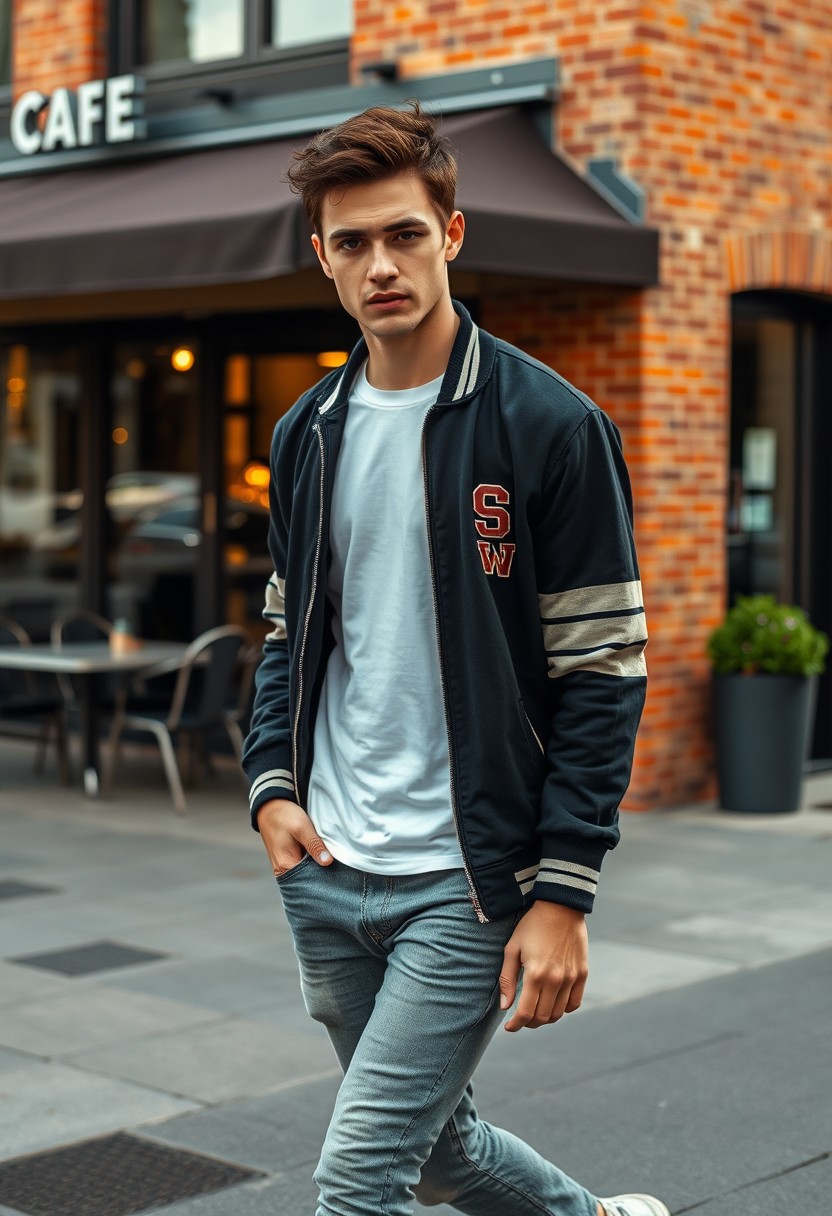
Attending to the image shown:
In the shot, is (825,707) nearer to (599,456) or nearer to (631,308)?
(631,308)

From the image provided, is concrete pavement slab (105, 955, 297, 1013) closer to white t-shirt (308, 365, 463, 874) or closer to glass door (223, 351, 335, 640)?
white t-shirt (308, 365, 463, 874)

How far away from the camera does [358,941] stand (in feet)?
9.11

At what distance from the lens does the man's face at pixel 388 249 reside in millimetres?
2631

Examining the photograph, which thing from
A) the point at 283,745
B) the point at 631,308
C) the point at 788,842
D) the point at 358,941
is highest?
the point at 631,308

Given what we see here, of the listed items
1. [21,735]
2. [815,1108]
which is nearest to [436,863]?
[815,1108]

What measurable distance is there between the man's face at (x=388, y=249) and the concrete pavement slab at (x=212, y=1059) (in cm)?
284

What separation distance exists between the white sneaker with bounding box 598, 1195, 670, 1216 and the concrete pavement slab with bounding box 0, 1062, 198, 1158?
1.90 m

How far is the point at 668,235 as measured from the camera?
9203mm

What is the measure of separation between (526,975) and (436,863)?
0.22m

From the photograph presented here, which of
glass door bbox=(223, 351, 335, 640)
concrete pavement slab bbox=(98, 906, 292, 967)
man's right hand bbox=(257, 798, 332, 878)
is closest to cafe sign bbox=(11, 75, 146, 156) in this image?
glass door bbox=(223, 351, 335, 640)

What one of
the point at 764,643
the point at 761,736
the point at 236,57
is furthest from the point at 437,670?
the point at 236,57

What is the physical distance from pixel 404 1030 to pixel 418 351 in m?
1.03

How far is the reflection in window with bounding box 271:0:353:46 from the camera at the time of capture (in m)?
10.4

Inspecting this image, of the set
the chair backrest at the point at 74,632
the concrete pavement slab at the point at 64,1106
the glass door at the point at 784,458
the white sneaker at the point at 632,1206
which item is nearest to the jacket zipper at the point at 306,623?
the white sneaker at the point at 632,1206
